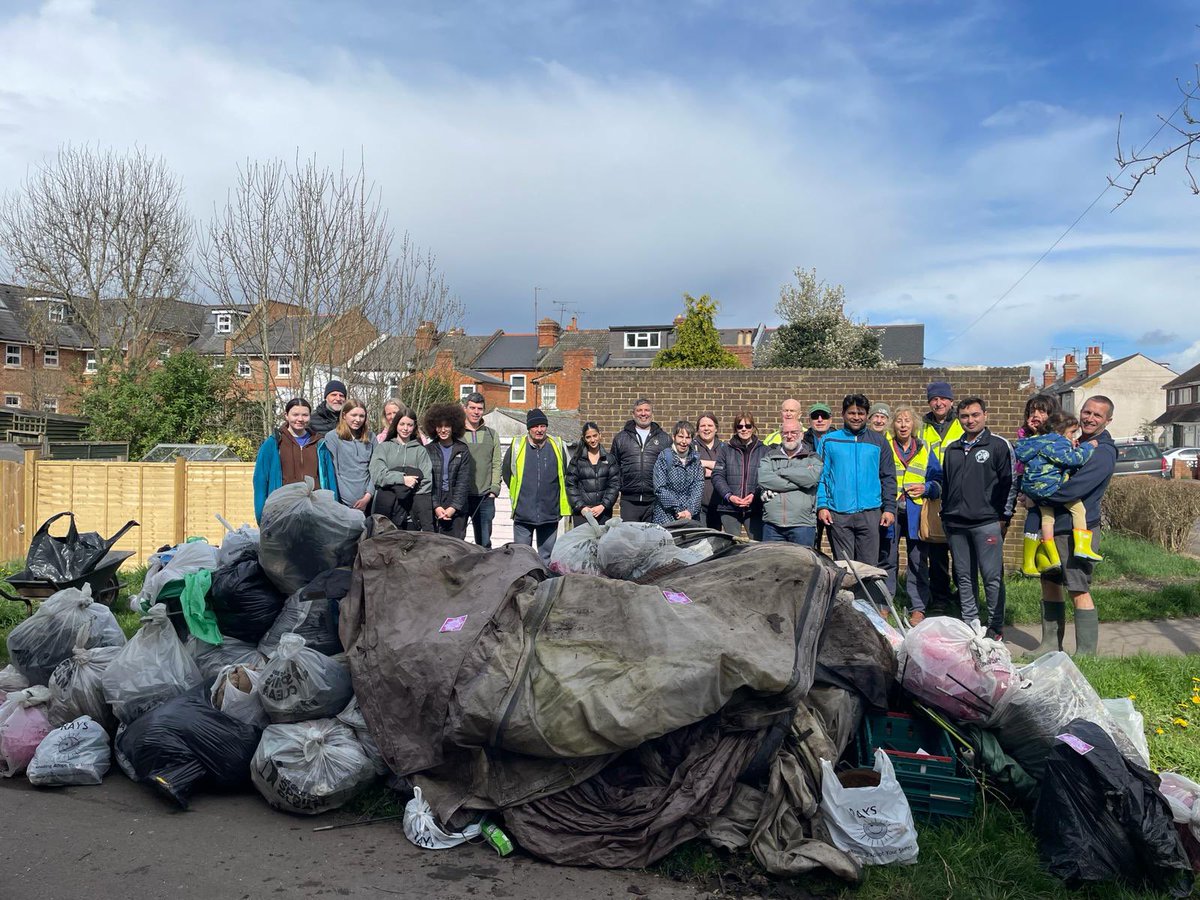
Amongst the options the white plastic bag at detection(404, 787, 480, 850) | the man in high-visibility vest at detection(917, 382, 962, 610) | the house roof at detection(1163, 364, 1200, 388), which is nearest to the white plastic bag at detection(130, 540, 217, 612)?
the white plastic bag at detection(404, 787, 480, 850)

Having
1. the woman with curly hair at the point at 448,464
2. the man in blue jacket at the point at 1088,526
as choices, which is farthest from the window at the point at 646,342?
the man in blue jacket at the point at 1088,526

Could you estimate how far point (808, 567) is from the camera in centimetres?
420

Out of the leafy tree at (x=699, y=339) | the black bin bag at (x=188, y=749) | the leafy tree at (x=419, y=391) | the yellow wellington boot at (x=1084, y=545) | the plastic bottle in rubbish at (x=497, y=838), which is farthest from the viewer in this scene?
the leafy tree at (x=699, y=339)

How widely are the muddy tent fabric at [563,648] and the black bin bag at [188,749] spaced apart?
28.3 inches

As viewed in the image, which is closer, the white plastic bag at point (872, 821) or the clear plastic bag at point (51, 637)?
the white plastic bag at point (872, 821)

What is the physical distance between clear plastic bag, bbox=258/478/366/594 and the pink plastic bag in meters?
1.36

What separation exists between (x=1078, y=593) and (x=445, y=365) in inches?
868

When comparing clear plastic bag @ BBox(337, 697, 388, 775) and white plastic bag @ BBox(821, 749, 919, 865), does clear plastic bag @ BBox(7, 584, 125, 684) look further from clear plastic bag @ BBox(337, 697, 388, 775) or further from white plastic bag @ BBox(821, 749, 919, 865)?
white plastic bag @ BBox(821, 749, 919, 865)

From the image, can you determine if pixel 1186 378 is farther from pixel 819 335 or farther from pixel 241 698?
pixel 241 698

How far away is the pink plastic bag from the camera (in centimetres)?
464

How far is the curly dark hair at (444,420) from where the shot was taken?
26.7ft

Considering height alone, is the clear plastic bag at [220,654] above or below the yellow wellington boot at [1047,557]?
below

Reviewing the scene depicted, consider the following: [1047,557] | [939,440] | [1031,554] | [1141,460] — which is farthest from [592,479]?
[1141,460]

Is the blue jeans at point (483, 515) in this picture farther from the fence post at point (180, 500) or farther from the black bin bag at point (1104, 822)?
the fence post at point (180, 500)
